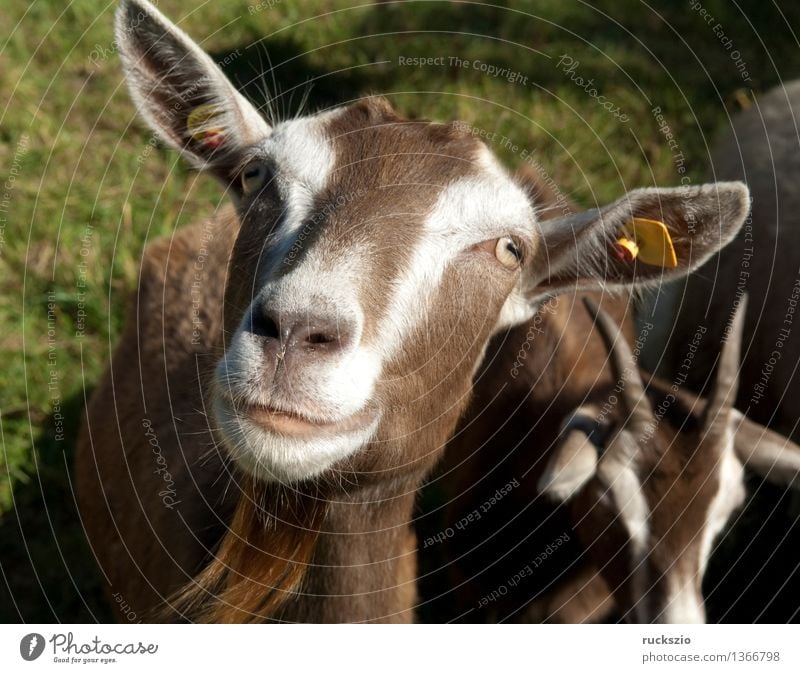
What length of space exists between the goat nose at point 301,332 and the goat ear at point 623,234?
3.67 feet

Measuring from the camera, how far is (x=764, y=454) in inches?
179

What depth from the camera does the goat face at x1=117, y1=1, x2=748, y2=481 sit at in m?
2.86

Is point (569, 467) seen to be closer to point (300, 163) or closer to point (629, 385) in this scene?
point (629, 385)

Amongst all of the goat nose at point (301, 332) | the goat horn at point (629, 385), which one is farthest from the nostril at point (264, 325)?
the goat horn at point (629, 385)

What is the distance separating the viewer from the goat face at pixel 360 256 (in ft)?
9.38

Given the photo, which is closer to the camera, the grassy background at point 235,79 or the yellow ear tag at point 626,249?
the yellow ear tag at point 626,249

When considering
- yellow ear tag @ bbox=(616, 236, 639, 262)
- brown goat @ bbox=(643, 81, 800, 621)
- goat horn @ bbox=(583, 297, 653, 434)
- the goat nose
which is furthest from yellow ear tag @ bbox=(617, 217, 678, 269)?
brown goat @ bbox=(643, 81, 800, 621)

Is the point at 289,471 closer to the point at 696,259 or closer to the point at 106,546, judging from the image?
the point at 696,259

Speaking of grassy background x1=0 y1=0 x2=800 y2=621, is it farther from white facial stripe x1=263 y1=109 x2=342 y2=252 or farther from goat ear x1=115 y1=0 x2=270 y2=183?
white facial stripe x1=263 y1=109 x2=342 y2=252
